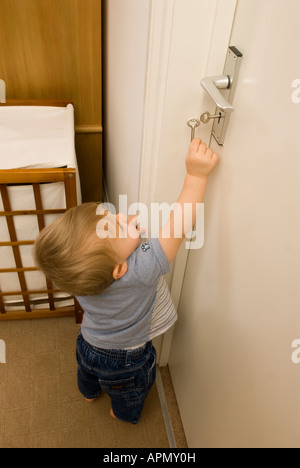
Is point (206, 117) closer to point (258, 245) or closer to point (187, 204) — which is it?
point (187, 204)

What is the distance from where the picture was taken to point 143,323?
2.89 feet

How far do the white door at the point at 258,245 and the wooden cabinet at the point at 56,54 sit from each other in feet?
3.02

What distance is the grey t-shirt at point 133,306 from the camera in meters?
0.74

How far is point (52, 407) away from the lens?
1.19 m

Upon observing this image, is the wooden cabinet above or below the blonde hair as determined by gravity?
above

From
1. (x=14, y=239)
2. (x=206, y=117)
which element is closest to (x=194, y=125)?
(x=206, y=117)

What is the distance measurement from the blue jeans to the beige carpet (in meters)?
0.10

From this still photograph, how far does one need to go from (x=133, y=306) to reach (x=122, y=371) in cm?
26

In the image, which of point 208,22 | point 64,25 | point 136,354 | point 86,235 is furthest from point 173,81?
point 64,25

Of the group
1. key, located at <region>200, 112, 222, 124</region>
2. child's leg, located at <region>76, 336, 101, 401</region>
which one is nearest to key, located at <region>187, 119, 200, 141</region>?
key, located at <region>200, 112, 222, 124</region>

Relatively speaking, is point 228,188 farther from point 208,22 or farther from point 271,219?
point 208,22

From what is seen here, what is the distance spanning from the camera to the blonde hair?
27.2 inches

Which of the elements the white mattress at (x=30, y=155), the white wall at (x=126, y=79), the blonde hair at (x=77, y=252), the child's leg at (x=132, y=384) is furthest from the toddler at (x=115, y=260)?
the white mattress at (x=30, y=155)

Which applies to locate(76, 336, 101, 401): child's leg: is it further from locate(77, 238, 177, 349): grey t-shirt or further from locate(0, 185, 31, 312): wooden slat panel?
locate(0, 185, 31, 312): wooden slat panel
